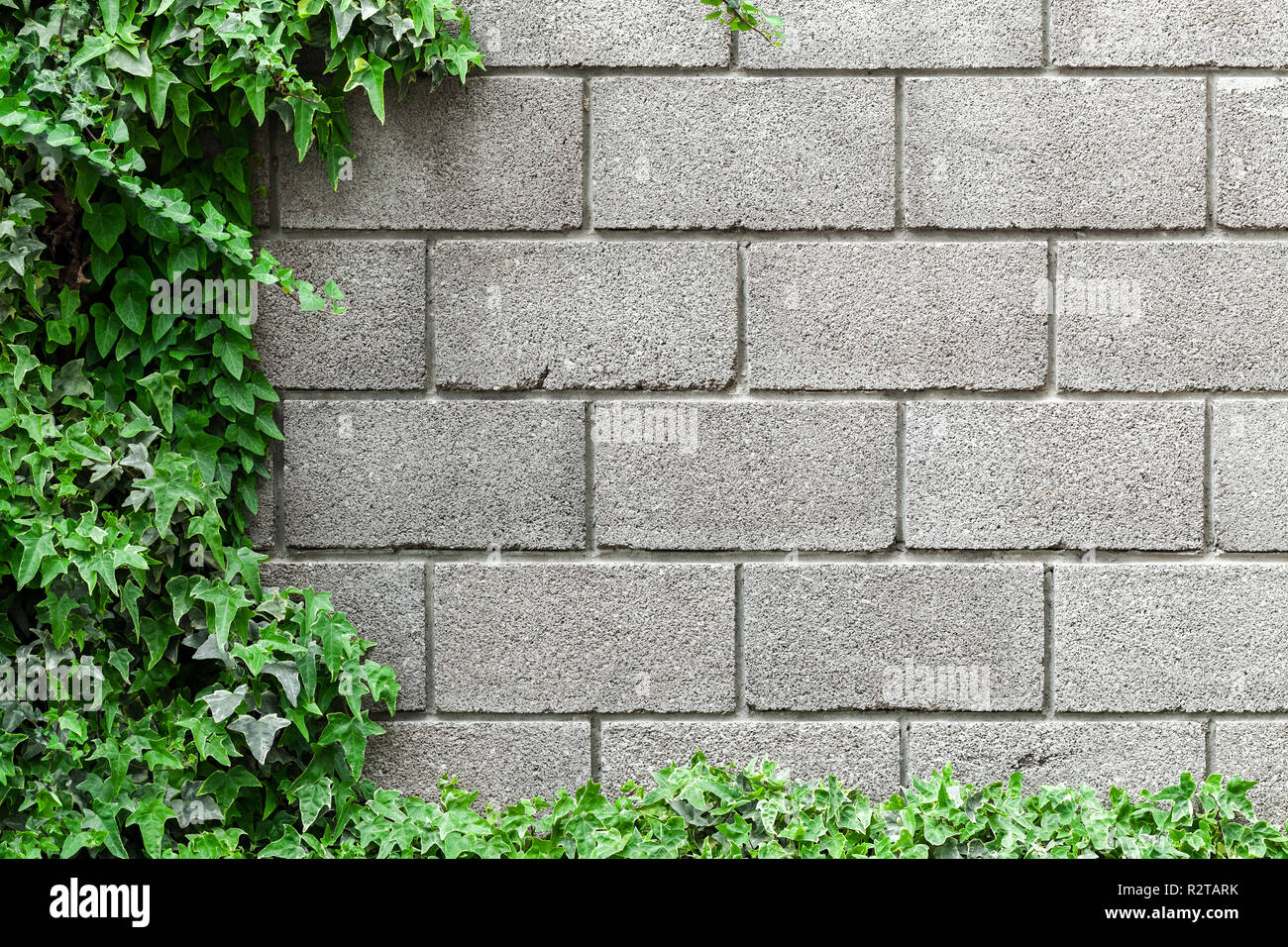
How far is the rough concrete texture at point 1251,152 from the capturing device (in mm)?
2770

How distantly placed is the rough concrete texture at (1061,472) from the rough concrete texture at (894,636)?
0.14m

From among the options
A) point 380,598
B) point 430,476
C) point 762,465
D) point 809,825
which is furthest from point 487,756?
point 762,465

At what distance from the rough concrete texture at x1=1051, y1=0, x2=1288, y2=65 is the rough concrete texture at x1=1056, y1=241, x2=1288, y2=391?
1.67ft

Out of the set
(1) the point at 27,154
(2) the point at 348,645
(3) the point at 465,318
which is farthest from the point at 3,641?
(3) the point at 465,318

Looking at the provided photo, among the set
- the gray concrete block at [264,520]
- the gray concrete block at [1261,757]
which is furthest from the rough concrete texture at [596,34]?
the gray concrete block at [1261,757]

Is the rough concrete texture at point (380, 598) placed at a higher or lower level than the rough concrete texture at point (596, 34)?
lower

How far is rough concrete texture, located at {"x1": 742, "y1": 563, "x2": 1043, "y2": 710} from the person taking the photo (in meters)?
2.81

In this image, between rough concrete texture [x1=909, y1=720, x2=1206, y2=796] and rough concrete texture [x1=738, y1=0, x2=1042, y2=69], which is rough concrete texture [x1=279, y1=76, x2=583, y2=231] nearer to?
rough concrete texture [x1=738, y1=0, x2=1042, y2=69]

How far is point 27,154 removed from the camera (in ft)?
8.57

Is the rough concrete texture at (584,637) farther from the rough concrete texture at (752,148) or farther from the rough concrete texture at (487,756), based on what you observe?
the rough concrete texture at (752,148)

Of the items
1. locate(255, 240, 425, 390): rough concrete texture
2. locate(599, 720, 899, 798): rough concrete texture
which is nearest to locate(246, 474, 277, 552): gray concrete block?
locate(255, 240, 425, 390): rough concrete texture

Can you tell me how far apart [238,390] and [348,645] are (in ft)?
2.47

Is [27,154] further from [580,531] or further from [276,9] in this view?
[580,531]

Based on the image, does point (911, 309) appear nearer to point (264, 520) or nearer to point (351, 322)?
point (351, 322)
